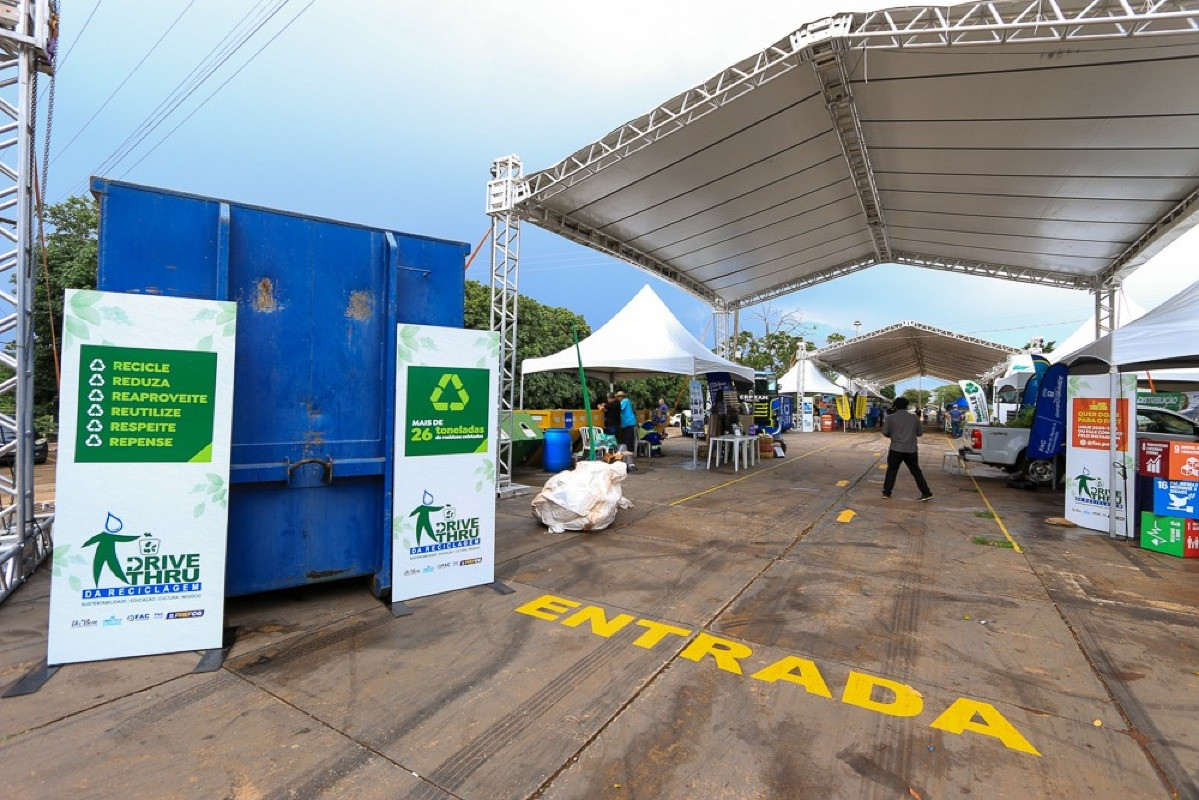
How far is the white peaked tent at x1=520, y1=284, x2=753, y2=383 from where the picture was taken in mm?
10891

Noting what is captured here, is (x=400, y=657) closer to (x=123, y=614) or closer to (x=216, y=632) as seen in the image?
(x=216, y=632)

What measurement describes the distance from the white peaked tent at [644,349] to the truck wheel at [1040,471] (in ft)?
18.7

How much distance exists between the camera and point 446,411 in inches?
165

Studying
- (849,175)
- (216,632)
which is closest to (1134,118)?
(849,175)

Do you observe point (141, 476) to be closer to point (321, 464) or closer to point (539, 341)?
point (321, 464)

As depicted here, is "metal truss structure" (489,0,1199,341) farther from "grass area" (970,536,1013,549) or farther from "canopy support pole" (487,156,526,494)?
"grass area" (970,536,1013,549)

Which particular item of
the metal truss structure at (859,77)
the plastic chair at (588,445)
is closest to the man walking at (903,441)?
the metal truss structure at (859,77)

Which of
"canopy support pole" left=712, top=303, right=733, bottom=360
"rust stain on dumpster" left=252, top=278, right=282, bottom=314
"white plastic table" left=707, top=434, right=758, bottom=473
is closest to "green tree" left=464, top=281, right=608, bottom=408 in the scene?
"canopy support pole" left=712, top=303, right=733, bottom=360

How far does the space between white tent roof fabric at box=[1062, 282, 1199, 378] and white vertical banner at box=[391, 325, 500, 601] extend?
6.63 metres

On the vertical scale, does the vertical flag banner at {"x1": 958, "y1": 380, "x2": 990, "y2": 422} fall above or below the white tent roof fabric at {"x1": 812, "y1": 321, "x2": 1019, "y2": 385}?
below

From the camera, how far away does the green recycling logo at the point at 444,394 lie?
163 inches

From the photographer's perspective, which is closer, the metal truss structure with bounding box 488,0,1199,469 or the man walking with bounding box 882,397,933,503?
the metal truss structure with bounding box 488,0,1199,469

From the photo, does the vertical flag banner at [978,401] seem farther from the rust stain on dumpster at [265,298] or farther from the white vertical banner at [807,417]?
the rust stain on dumpster at [265,298]

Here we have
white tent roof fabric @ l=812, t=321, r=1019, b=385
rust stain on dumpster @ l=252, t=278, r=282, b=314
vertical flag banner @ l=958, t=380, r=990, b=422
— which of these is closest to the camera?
rust stain on dumpster @ l=252, t=278, r=282, b=314
